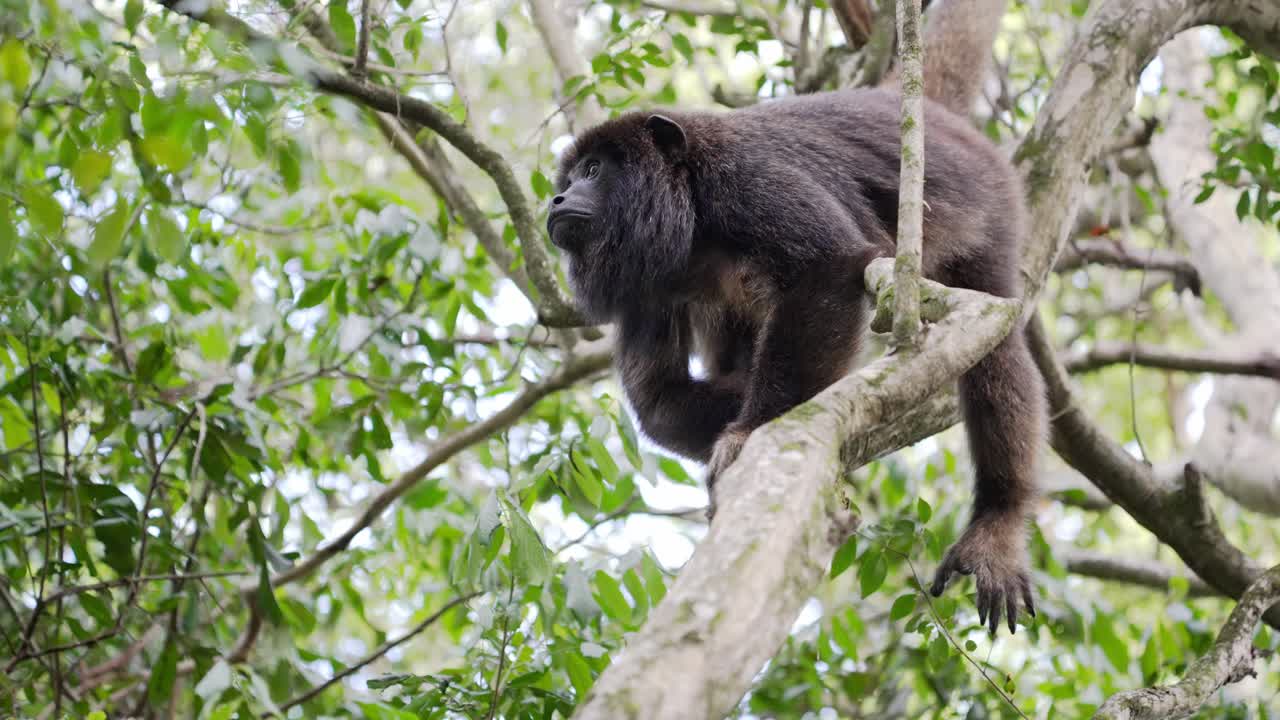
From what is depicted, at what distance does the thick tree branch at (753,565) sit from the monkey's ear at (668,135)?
167 cm

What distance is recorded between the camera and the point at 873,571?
9.68ft

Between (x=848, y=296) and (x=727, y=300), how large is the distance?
60 centimetres

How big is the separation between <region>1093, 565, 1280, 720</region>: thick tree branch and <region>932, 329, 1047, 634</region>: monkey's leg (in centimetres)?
61

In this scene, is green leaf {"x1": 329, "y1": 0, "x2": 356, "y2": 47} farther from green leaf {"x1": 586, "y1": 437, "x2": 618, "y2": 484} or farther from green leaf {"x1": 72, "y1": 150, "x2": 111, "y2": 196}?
green leaf {"x1": 72, "y1": 150, "x2": 111, "y2": 196}

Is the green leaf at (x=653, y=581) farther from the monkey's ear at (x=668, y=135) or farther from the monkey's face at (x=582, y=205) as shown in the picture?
the monkey's ear at (x=668, y=135)

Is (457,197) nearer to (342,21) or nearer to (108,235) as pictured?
(342,21)

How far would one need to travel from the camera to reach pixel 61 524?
10.1 ft

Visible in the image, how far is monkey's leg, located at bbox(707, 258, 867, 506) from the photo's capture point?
2854 millimetres

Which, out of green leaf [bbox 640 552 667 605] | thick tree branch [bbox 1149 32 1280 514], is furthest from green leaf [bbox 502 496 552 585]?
thick tree branch [bbox 1149 32 1280 514]

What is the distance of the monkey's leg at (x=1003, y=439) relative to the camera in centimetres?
341

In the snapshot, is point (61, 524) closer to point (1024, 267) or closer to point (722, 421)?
point (722, 421)

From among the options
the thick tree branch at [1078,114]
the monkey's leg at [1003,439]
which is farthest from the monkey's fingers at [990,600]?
the thick tree branch at [1078,114]

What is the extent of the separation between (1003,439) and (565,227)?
4.84ft

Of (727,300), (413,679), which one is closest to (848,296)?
(727,300)
